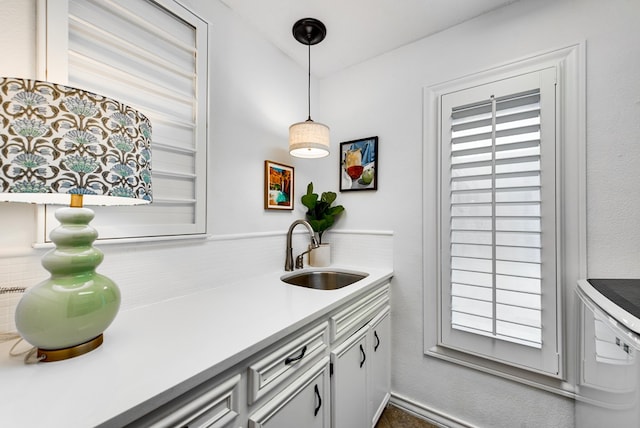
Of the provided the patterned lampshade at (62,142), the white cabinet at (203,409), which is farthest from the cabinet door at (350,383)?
the patterned lampshade at (62,142)

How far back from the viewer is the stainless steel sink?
179cm

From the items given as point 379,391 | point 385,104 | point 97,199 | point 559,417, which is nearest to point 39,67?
point 97,199

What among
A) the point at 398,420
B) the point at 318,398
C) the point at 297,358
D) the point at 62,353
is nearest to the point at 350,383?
the point at 318,398

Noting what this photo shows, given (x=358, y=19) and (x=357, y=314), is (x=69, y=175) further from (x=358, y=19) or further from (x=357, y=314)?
(x=358, y=19)

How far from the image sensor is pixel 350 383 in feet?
4.25

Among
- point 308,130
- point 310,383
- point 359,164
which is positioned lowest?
point 310,383

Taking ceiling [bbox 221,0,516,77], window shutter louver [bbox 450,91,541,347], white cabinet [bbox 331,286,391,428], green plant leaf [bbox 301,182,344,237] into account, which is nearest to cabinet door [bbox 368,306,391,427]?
white cabinet [bbox 331,286,391,428]

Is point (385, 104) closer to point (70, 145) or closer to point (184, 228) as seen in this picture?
point (184, 228)

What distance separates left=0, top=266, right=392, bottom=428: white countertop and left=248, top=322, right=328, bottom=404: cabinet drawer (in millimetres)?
68

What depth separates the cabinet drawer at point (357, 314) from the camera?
119 centimetres

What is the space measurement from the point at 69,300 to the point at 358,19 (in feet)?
6.22

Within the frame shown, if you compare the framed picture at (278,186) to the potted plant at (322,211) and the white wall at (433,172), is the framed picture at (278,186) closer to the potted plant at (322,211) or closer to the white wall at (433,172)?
the potted plant at (322,211)

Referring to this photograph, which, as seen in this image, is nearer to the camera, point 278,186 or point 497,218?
point 497,218

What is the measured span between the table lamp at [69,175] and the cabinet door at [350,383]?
0.91 metres
